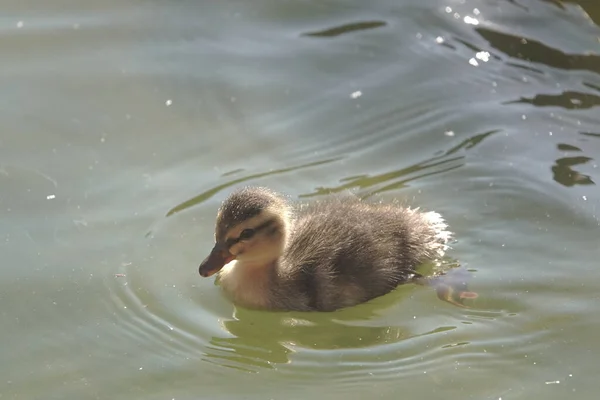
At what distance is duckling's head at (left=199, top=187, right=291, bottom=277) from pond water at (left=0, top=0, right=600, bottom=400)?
202mm

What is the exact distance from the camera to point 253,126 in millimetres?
5180

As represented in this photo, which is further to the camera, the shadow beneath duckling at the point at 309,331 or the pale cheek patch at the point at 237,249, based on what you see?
the pale cheek patch at the point at 237,249

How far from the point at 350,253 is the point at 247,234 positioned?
411 mm

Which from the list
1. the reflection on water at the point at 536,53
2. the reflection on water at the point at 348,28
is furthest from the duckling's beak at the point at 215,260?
the reflection on water at the point at 536,53

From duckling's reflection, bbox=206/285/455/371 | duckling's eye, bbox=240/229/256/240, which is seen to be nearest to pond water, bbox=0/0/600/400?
duckling's reflection, bbox=206/285/455/371

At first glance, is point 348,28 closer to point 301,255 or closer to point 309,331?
point 301,255

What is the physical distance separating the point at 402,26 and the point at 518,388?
3.20m

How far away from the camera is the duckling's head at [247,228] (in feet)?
12.6

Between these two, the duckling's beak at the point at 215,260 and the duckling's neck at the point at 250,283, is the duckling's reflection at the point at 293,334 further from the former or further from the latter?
the duckling's beak at the point at 215,260

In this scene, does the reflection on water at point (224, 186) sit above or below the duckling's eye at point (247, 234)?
below

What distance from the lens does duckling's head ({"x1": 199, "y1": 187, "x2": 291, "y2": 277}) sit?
12.6 feet

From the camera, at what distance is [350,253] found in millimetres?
3984

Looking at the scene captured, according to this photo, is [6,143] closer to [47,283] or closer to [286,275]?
[47,283]

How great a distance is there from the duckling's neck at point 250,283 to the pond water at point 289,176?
51mm
